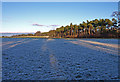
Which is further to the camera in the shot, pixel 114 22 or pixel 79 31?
pixel 79 31

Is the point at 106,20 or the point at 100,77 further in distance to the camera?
the point at 106,20

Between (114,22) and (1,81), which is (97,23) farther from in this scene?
(1,81)

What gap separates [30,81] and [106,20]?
160ft

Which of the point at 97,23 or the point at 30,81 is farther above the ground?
the point at 97,23

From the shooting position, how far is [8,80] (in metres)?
2.99

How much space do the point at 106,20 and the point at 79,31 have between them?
1936 centimetres

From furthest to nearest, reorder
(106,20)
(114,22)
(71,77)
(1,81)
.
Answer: (106,20) → (114,22) → (71,77) → (1,81)

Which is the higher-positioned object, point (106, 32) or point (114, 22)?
point (114, 22)

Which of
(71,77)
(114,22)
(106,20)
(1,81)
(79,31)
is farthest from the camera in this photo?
(79,31)

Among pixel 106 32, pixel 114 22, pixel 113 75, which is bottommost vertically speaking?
pixel 113 75

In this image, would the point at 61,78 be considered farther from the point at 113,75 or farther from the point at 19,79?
the point at 113,75

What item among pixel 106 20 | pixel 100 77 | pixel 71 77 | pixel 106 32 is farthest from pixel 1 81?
pixel 106 20

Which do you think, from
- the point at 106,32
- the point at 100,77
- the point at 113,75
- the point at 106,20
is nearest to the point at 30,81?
the point at 100,77

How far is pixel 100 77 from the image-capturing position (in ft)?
10.4
